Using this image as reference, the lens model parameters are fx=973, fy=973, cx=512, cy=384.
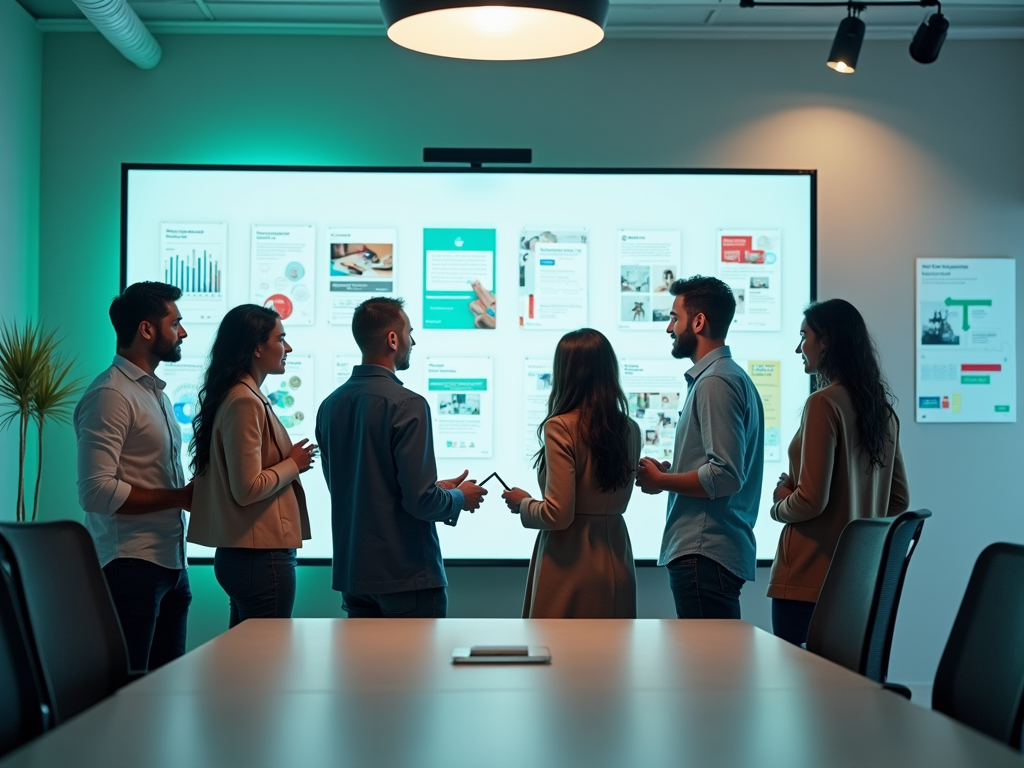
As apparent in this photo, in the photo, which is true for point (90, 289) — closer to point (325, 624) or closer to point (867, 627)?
point (325, 624)

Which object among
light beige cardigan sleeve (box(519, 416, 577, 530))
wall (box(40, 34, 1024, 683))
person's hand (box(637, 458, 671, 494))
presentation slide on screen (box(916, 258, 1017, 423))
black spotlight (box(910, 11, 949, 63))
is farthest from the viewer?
presentation slide on screen (box(916, 258, 1017, 423))

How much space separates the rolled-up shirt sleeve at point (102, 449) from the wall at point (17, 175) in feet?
5.39

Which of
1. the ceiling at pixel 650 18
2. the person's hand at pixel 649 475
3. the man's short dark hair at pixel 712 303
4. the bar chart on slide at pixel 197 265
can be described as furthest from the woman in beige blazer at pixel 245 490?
the ceiling at pixel 650 18

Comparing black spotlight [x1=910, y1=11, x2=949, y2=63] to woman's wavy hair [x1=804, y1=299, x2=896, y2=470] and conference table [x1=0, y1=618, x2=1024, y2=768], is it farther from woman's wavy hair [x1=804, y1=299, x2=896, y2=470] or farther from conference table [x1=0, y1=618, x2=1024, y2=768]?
conference table [x1=0, y1=618, x2=1024, y2=768]

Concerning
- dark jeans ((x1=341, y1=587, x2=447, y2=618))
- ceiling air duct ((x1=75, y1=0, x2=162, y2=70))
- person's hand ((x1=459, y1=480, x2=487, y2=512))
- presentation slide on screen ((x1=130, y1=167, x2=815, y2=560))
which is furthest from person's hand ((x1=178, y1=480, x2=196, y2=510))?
ceiling air duct ((x1=75, y1=0, x2=162, y2=70))

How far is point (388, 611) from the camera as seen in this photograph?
3.16 meters

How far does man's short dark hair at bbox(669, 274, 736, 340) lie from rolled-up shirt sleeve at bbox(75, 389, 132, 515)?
1947mm

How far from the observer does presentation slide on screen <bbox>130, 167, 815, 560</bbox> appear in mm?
4785

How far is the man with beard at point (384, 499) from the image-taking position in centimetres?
311

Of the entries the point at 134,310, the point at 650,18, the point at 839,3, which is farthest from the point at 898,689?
the point at 650,18

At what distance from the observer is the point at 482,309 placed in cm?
Result: 485

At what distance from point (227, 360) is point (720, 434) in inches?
65.4

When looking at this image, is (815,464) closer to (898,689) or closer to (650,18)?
(898,689)

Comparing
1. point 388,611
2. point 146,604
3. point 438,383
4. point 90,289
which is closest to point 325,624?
point 388,611
